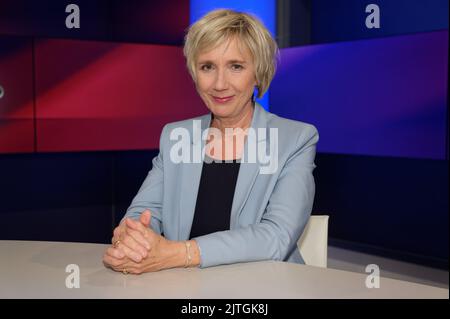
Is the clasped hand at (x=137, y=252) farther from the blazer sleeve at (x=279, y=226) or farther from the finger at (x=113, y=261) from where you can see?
the blazer sleeve at (x=279, y=226)

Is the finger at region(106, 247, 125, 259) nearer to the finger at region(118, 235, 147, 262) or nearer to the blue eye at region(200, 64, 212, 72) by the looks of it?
the finger at region(118, 235, 147, 262)

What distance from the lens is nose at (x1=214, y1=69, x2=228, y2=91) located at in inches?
67.1

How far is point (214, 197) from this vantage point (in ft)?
5.69

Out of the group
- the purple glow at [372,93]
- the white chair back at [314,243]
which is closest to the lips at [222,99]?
the white chair back at [314,243]

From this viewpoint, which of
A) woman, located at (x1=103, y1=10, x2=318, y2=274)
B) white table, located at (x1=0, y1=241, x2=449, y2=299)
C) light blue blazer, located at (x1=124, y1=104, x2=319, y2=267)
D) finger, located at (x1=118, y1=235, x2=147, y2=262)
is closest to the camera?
white table, located at (x1=0, y1=241, x2=449, y2=299)

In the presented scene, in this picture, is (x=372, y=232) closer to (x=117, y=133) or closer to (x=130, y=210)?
(x=117, y=133)

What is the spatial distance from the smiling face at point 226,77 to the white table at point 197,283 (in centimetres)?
59

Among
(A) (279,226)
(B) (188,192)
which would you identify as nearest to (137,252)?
(A) (279,226)

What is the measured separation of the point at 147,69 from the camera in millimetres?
3955

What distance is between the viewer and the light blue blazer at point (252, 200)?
137 cm

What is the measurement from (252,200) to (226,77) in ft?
1.27

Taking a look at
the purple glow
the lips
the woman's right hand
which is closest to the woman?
the lips
